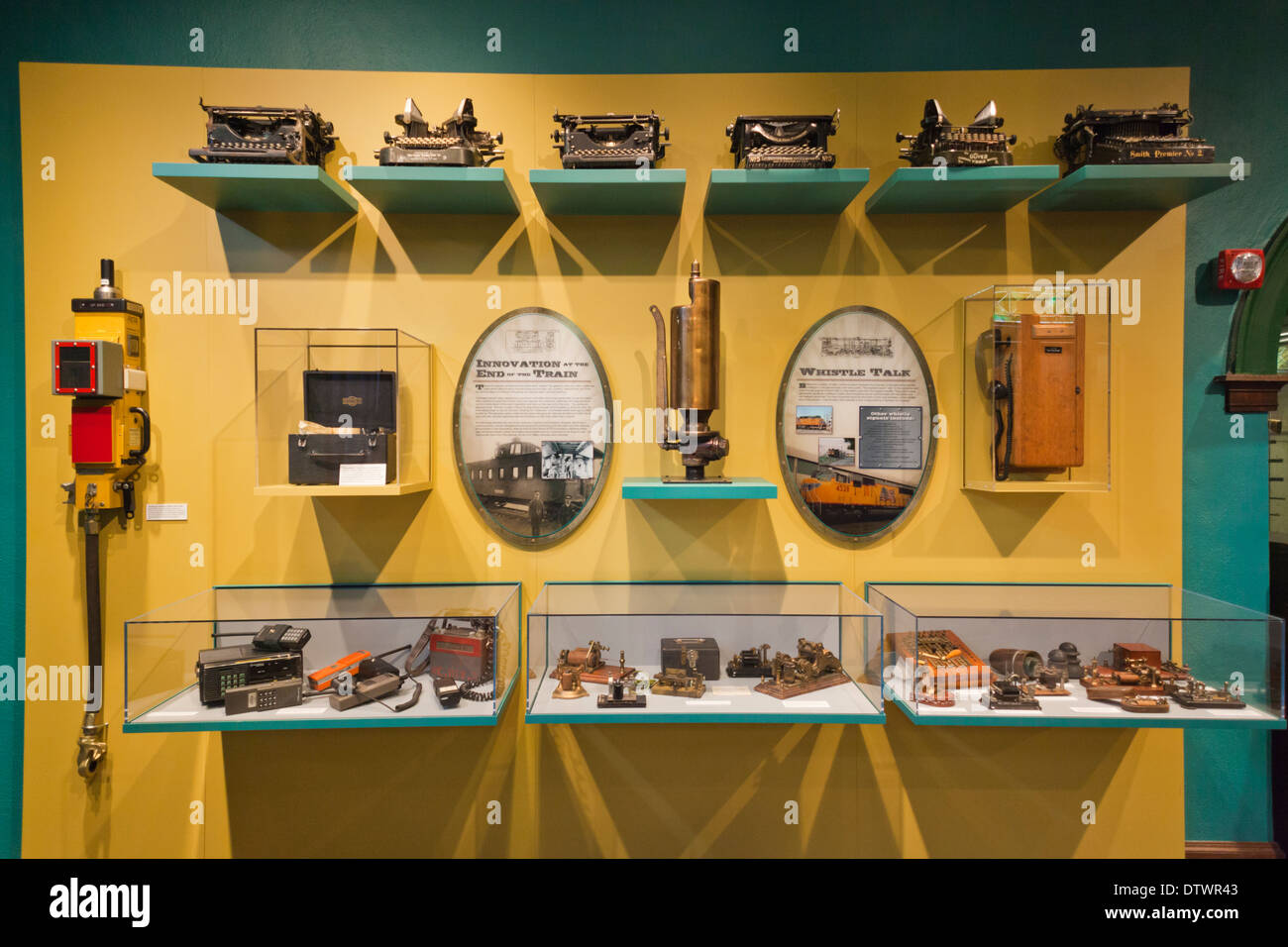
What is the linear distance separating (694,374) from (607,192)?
2.77 feet

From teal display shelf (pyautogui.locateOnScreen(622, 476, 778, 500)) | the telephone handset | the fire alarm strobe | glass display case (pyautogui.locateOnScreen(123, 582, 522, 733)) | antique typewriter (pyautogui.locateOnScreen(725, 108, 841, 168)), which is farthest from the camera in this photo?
the fire alarm strobe

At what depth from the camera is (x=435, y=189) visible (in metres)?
2.76

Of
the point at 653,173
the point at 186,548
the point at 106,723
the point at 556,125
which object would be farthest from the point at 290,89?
the point at 106,723

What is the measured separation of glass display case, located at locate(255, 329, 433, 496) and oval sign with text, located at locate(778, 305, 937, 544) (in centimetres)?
166

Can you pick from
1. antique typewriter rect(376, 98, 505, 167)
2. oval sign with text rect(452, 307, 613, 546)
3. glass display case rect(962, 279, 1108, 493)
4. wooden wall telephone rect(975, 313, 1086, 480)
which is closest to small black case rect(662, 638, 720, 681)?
oval sign with text rect(452, 307, 613, 546)

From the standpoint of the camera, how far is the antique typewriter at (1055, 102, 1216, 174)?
2.74 m

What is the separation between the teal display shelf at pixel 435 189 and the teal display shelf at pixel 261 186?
0.13 metres

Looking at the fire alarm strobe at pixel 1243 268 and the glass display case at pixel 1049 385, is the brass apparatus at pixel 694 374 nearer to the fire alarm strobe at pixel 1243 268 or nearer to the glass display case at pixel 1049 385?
the glass display case at pixel 1049 385

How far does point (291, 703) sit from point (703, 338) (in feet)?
7.06

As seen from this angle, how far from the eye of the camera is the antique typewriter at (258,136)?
8.89 ft

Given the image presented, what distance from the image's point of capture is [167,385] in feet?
10.0

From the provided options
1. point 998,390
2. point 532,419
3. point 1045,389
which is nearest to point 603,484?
point 532,419

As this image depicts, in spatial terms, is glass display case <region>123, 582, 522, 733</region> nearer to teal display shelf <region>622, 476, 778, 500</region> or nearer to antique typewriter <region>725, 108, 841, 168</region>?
teal display shelf <region>622, 476, 778, 500</region>

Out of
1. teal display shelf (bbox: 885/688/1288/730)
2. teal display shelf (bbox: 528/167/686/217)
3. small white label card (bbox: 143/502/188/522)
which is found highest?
teal display shelf (bbox: 528/167/686/217)
